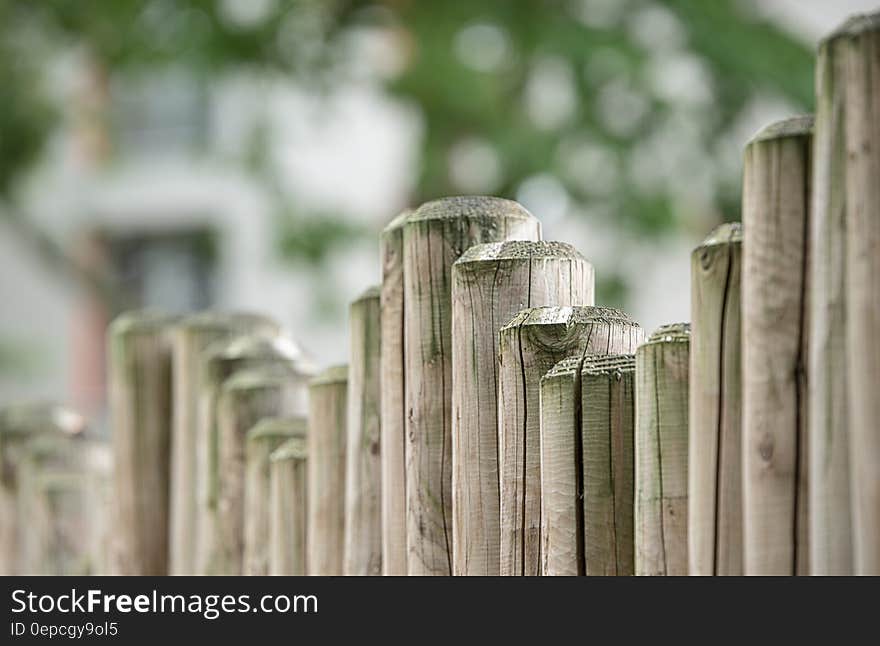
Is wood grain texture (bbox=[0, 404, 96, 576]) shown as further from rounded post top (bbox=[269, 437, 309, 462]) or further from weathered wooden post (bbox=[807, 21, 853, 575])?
weathered wooden post (bbox=[807, 21, 853, 575])

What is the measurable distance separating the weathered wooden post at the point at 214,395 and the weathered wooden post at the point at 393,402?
656 millimetres

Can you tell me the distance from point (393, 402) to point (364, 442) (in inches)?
7.3

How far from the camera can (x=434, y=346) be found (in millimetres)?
2191

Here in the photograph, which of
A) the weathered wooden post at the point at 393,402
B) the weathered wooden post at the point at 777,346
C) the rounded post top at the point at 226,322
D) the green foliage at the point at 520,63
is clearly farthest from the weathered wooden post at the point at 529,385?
the green foliage at the point at 520,63

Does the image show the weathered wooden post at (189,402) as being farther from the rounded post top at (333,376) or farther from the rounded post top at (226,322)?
the rounded post top at (333,376)

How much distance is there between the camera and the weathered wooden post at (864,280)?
1.42 meters

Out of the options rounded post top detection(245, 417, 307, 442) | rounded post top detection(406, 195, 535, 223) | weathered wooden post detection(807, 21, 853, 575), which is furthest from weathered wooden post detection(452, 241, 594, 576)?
rounded post top detection(245, 417, 307, 442)

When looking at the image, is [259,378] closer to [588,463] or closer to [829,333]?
[588,463]

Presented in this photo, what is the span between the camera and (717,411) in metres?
1.65

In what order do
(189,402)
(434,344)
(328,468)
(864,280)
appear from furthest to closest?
(189,402), (328,468), (434,344), (864,280)

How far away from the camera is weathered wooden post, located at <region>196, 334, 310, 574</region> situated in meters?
2.94

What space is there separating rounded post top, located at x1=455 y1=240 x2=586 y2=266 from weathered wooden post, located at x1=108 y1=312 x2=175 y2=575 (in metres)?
1.25

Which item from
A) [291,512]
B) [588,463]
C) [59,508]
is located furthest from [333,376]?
[59,508]

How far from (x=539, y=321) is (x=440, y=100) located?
5.28 meters
